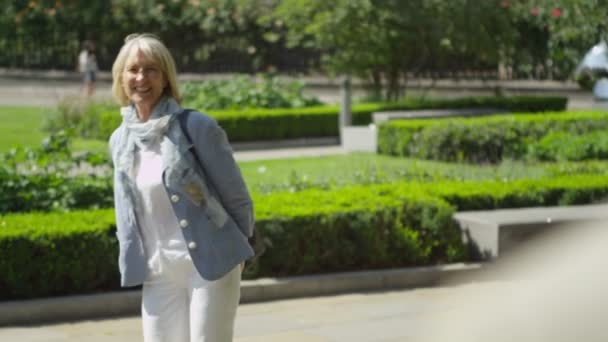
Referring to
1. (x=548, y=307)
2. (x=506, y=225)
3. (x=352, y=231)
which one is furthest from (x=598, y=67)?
(x=548, y=307)

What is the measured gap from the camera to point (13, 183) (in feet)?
29.0

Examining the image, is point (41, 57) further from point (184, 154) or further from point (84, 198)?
point (184, 154)

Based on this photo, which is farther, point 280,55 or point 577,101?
point 280,55

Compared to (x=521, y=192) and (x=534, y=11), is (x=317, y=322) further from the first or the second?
(x=534, y=11)

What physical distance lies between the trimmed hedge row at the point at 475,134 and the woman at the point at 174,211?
35.6 ft

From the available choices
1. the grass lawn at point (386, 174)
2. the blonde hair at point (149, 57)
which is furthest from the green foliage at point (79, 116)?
the blonde hair at point (149, 57)

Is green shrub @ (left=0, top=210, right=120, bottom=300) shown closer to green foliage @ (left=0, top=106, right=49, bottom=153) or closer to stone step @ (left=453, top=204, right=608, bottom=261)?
stone step @ (left=453, top=204, right=608, bottom=261)

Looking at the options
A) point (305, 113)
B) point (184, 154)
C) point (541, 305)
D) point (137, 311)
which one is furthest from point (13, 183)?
point (305, 113)

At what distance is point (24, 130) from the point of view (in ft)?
67.9

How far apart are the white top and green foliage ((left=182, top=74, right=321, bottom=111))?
15337mm

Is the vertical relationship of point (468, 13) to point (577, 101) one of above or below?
above

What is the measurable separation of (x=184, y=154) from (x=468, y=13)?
18155mm

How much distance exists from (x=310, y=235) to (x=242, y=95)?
12.3m

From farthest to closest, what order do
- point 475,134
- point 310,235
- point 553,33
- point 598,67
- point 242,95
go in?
point 553,33 < point 598,67 < point 242,95 < point 475,134 < point 310,235
